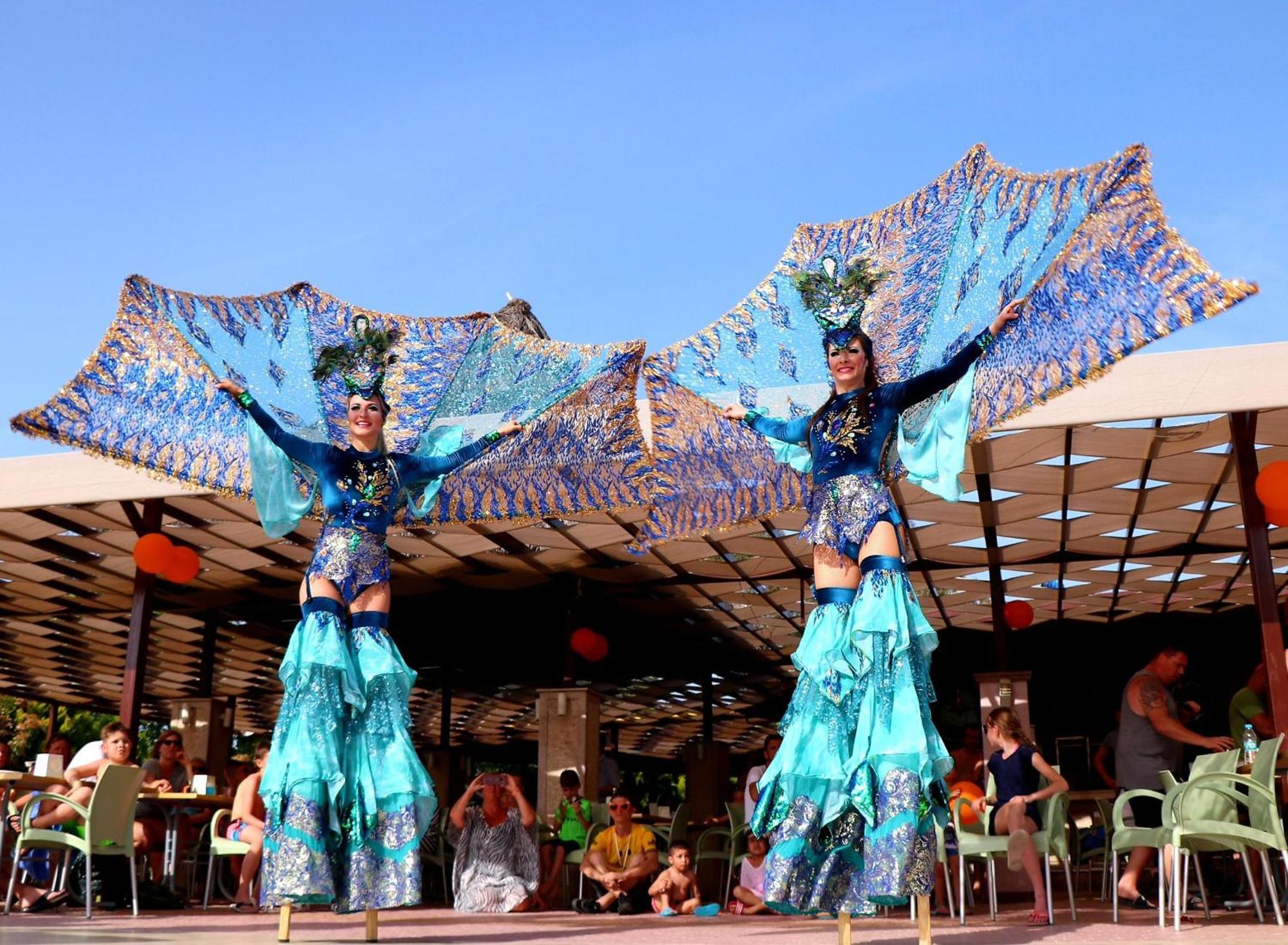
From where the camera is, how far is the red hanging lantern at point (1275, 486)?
751 centimetres

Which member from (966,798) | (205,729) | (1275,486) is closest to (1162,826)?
(966,798)

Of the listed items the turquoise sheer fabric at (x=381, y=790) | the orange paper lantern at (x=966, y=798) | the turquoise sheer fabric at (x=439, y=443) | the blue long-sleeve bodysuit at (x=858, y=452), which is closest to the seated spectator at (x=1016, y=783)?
the orange paper lantern at (x=966, y=798)

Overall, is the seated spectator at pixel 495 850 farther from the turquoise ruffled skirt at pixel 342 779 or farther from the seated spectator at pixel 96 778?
the turquoise ruffled skirt at pixel 342 779

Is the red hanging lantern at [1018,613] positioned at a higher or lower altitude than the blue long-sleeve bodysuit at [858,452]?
higher

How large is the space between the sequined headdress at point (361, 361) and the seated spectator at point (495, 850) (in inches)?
149

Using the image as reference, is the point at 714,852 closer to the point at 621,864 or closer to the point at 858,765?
the point at 621,864

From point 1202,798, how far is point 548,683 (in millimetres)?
15667

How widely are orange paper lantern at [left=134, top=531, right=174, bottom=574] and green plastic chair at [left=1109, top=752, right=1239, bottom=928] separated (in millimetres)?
7120

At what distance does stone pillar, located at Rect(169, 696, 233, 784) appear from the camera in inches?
537

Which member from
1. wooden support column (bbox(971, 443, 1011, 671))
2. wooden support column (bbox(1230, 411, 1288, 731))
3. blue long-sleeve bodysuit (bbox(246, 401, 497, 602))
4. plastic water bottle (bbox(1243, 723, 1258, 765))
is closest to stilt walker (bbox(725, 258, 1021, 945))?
blue long-sleeve bodysuit (bbox(246, 401, 497, 602))

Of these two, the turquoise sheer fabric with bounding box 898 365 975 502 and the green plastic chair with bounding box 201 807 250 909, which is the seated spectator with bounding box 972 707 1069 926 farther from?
the green plastic chair with bounding box 201 807 250 909

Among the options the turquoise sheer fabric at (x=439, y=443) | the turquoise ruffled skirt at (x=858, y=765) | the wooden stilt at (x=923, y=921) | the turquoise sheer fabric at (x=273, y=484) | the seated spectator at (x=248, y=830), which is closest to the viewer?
the wooden stilt at (x=923, y=921)

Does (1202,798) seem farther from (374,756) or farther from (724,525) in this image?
(374,756)

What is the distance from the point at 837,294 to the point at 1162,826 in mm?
2897
